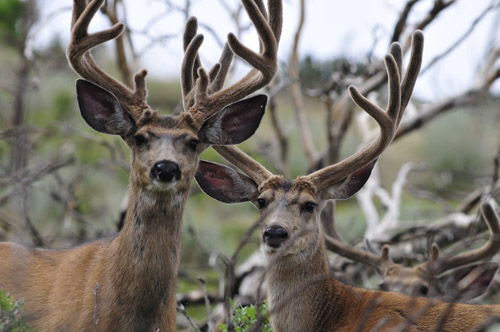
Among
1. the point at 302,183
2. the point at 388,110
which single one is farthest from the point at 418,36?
the point at 302,183

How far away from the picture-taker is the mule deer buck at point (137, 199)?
5234 mm

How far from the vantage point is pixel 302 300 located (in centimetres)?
587

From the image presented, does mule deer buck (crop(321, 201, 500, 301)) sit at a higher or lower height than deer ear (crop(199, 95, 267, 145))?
lower

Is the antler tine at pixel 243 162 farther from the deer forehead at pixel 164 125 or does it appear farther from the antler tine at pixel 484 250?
the antler tine at pixel 484 250

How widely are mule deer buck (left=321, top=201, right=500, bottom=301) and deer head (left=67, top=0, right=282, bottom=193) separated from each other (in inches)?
80.7

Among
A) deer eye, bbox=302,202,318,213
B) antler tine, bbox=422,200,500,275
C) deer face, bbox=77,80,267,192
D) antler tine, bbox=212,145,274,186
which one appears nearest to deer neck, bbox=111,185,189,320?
deer face, bbox=77,80,267,192

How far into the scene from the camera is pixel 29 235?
8.61 metres

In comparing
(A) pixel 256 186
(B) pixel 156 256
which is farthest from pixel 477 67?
(B) pixel 156 256

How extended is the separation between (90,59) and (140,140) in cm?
A: 86

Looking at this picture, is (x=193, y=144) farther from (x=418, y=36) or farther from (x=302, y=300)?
(x=418, y=36)

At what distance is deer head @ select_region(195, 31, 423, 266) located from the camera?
581 cm

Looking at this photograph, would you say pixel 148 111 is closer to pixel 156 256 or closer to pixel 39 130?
pixel 156 256

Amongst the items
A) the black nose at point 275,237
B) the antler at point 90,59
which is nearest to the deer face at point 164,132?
the antler at point 90,59

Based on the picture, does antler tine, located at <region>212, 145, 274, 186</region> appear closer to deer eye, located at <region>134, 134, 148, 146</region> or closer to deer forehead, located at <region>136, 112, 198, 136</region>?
deer forehead, located at <region>136, 112, 198, 136</region>
